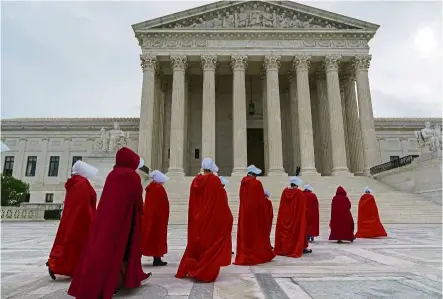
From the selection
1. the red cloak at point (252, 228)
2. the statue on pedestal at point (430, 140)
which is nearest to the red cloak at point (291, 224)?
the red cloak at point (252, 228)

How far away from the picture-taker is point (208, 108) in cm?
2742

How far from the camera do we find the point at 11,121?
126ft

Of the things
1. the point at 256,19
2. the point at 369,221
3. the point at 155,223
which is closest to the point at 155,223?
the point at 155,223

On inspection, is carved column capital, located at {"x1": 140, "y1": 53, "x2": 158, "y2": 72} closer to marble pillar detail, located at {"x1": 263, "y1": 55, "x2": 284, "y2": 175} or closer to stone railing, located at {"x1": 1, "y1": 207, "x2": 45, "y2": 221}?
marble pillar detail, located at {"x1": 263, "y1": 55, "x2": 284, "y2": 175}

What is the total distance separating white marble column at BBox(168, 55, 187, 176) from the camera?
2652 cm

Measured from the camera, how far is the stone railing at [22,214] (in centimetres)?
2080

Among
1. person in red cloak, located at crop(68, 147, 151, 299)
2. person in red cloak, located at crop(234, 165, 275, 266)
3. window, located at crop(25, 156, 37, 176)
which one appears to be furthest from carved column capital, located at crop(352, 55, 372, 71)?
window, located at crop(25, 156, 37, 176)

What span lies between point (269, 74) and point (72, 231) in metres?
25.5

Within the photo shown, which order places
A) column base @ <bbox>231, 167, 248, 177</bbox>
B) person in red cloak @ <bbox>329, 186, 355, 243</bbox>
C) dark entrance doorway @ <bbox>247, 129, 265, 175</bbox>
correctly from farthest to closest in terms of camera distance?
1. dark entrance doorway @ <bbox>247, 129, 265, 175</bbox>
2. column base @ <bbox>231, 167, 248, 177</bbox>
3. person in red cloak @ <bbox>329, 186, 355, 243</bbox>

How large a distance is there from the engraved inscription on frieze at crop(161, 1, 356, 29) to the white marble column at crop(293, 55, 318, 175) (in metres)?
3.94

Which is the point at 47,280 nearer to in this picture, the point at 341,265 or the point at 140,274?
the point at 140,274

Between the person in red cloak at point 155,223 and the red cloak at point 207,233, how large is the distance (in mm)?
1095

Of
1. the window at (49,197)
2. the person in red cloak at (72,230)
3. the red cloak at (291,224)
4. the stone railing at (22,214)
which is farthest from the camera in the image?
the window at (49,197)

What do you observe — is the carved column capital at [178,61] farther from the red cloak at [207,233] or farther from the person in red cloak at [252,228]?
the red cloak at [207,233]
